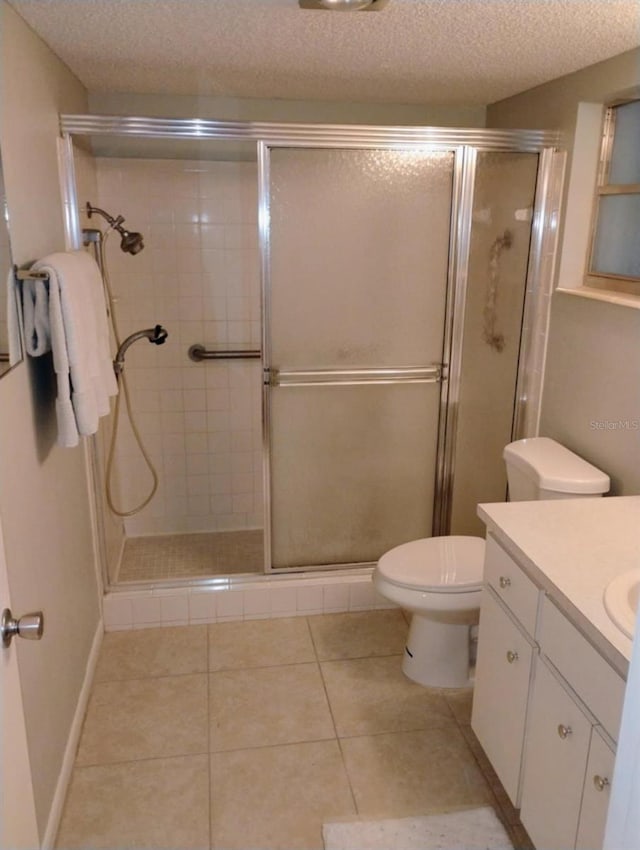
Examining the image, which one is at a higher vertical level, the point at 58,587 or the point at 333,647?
the point at 58,587

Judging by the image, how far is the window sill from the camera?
2149mm

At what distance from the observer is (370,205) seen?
2.57 m

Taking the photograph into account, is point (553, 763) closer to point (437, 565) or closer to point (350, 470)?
point (437, 565)

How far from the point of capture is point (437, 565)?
237cm

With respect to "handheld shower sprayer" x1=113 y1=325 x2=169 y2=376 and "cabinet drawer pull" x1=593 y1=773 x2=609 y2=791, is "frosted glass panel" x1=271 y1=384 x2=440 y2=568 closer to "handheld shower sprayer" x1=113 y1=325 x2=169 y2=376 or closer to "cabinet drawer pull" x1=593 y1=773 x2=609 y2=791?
"handheld shower sprayer" x1=113 y1=325 x2=169 y2=376

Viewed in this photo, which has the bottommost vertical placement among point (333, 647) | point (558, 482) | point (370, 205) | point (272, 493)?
point (333, 647)

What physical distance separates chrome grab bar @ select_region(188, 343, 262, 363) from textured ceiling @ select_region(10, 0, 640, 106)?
46.1 inches

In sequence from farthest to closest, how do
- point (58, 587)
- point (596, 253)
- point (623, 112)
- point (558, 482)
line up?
point (596, 253), point (623, 112), point (558, 482), point (58, 587)

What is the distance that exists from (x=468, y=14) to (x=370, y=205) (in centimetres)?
87

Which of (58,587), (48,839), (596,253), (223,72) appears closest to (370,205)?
(223,72)

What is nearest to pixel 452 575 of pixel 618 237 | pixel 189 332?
pixel 618 237

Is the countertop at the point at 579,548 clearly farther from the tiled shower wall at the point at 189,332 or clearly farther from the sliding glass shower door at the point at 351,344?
the tiled shower wall at the point at 189,332

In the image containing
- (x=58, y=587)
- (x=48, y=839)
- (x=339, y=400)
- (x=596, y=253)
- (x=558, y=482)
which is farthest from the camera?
(x=339, y=400)

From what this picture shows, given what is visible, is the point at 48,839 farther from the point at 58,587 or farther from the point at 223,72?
the point at 223,72
